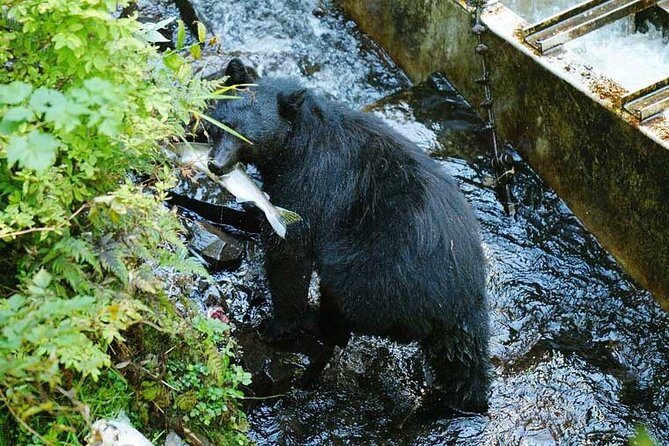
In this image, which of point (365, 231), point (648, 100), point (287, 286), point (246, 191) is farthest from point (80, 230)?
point (648, 100)

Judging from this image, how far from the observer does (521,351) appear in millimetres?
5707

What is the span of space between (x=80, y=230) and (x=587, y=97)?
4.10 metres

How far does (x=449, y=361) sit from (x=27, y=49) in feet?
10.1

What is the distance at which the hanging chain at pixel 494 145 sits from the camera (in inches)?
267

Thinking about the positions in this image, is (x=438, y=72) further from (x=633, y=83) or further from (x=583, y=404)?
(x=583, y=404)

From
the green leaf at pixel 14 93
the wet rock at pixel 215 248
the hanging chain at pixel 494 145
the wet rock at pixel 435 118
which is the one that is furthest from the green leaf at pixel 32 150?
the wet rock at pixel 435 118

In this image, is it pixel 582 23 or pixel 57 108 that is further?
pixel 582 23

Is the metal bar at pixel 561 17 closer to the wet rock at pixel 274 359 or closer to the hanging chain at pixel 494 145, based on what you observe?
the hanging chain at pixel 494 145

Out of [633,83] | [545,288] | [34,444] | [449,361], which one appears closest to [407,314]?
[449,361]

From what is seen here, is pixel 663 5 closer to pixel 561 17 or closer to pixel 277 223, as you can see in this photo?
pixel 561 17

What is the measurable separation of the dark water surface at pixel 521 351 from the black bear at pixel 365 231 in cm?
27

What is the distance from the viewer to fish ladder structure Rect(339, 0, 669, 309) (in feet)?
18.9

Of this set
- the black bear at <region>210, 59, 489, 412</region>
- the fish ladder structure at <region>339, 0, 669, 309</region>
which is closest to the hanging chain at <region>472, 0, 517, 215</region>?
the fish ladder structure at <region>339, 0, 669, 309</region>

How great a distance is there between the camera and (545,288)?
611 centimetres
